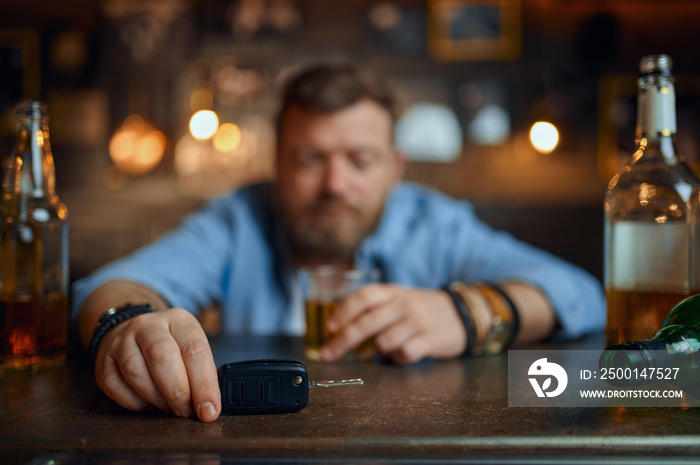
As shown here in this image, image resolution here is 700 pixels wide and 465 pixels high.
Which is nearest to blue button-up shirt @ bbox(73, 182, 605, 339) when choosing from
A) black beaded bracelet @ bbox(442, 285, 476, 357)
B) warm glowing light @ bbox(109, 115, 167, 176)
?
black beaded bracelet @ bbox(442, 285, 476, 357)

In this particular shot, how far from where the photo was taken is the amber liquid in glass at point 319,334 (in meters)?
0.83

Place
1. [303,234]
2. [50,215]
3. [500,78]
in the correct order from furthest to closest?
[500,78], [303,234], [50,215]

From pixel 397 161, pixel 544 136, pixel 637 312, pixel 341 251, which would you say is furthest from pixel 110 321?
pixel 544 136

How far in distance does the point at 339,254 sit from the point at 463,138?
1.53 metres

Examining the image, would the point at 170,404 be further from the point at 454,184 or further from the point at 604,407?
the point at 454,184

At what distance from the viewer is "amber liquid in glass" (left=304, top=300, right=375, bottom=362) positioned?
0.83m

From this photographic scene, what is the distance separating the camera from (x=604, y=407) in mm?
564

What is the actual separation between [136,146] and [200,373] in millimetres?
2599

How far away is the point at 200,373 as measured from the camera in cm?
53

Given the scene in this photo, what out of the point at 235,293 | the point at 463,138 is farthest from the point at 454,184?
the point at 235,293

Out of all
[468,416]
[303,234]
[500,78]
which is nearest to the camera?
[468,416]

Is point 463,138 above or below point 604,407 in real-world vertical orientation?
above

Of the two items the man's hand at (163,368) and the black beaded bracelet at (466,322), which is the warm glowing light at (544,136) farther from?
the man's hand at (163,368)

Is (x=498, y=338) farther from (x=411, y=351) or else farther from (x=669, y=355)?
(x=669, y=355)
